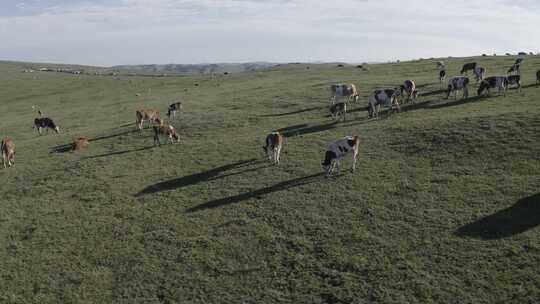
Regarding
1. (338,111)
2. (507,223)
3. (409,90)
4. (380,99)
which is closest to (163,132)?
(338,111)

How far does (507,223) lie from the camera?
15211mm

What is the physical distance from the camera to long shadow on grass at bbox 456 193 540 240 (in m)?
14.7

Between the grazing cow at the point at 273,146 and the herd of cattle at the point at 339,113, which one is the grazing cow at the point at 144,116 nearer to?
the herd of cattle at the point at 339,113

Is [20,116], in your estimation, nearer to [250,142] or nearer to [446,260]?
[250,142]

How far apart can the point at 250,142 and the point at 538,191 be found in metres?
15.5

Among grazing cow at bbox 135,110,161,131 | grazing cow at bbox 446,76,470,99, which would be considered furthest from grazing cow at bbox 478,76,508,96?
grazing cow at bbox 135,110,161,131

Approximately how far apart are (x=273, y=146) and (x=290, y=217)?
248 inches

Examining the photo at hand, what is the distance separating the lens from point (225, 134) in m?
30.2

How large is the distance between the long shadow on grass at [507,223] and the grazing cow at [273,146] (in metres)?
10.3

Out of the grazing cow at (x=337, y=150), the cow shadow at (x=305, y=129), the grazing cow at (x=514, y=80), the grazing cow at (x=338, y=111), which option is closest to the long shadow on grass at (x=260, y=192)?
the grazing cow at (x=337, y=150)

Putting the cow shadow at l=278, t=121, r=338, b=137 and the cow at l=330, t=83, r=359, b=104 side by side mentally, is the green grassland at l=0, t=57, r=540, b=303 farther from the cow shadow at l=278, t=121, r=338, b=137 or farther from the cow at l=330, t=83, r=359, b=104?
the cow at l=330, t=83, r=359, b=104

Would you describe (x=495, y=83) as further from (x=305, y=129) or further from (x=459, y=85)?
(x=305, y=129)

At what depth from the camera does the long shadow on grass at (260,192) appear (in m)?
18.8

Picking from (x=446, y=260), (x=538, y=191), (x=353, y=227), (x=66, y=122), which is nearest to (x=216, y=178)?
(x=353, y=227)
